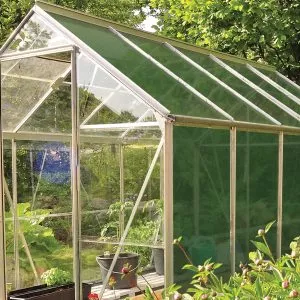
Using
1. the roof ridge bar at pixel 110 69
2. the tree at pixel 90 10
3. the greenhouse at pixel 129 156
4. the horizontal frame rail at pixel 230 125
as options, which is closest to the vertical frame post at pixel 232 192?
the greenhouse at pixel 129 156

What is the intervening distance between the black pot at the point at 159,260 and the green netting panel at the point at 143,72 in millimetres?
1345

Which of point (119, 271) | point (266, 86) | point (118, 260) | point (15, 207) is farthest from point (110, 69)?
point (266, 86)

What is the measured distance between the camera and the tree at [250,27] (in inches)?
387

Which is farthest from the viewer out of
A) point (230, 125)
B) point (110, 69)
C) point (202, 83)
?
point (202, 83)

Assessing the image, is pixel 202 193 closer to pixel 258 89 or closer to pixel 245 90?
pixel 245 90

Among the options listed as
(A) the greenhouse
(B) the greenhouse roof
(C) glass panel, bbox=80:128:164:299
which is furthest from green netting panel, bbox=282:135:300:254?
(C) glass panel, bbox=80:128:164:299

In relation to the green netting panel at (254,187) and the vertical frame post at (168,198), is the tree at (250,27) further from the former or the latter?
the vertical frame post at (168,198)

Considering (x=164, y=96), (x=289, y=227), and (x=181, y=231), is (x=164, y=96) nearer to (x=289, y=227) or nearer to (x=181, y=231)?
(x=181, y=231)

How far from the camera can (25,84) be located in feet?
19.7

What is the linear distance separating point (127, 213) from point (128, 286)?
87 cm

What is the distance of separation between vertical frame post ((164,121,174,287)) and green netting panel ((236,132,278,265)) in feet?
3.84

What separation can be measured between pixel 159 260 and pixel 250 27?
608 centimetres

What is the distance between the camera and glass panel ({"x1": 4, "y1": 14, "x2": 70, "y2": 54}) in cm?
527

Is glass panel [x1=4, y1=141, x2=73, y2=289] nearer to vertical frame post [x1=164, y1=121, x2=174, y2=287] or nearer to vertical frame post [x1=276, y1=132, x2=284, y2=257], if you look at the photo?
vertical frame post [x1=164, y1=121, x2=174, y2=287]
